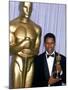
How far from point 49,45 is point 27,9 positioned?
25 centimetres

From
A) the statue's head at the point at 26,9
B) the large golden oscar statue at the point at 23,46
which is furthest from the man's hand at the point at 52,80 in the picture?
the statue's head at the point at 26,9

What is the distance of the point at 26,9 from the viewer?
1.24 meters

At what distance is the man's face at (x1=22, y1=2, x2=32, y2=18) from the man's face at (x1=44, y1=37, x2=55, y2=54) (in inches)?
7.5

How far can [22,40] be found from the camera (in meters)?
1.23

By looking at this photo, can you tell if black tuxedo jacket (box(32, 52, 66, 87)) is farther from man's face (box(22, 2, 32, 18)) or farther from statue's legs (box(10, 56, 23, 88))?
man's face (box(22, 2, 32, 18))

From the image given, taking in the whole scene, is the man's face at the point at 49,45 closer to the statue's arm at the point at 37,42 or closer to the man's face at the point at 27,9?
the statue's arm at the point at 37,42

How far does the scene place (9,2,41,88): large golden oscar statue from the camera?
1213mm

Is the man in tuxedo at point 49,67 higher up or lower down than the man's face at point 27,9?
lower down

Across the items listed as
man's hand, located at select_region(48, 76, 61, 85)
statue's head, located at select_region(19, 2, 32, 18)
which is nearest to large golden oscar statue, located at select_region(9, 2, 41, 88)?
statue's head, located at select_region(19, 2, 32, 18)

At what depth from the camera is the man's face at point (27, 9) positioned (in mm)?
1235

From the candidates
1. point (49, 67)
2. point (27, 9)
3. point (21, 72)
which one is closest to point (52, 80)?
point (49, 67)

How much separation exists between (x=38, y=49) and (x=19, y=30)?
0.16 m

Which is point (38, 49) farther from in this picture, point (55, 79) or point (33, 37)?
point (55, 79)

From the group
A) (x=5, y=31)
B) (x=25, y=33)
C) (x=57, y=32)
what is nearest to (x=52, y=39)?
(x=57, y=32)
